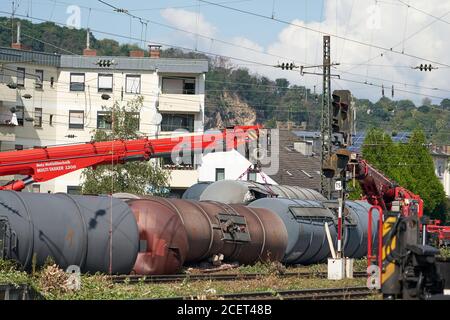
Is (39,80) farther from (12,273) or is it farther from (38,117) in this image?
(12,273)

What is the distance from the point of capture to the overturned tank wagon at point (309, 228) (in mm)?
31641

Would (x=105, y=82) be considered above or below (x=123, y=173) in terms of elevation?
above

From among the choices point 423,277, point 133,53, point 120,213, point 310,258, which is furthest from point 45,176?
point 133,53

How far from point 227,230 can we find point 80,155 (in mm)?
5773

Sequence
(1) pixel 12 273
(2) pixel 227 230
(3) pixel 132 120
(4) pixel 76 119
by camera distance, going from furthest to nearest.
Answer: (4) pixel 76 119, (3) pixel 132 120, (2) pixel 227 230, (1) pixel 12 273

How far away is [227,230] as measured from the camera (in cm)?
2864

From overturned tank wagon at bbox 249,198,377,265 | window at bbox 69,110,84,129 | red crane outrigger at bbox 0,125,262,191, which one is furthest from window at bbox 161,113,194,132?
overturned tank wagon at bbox 249,198,377,265

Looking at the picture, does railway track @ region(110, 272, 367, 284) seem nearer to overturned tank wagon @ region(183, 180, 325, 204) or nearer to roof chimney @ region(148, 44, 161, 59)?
overturned tank wagon @ region(183, 180, 325, 204)

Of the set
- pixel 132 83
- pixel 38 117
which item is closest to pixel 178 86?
pixel 132 83

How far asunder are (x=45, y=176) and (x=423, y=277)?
20.0 metres

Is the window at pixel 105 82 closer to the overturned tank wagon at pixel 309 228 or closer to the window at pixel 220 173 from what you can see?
the window at pixel 220 173

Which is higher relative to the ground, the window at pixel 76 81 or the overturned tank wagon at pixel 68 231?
the window at pixel 76 81

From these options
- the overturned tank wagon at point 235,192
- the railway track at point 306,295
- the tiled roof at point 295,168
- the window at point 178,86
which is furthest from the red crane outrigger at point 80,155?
the tiled roof at point 295,168

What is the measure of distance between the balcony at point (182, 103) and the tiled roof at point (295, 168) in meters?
8.82
